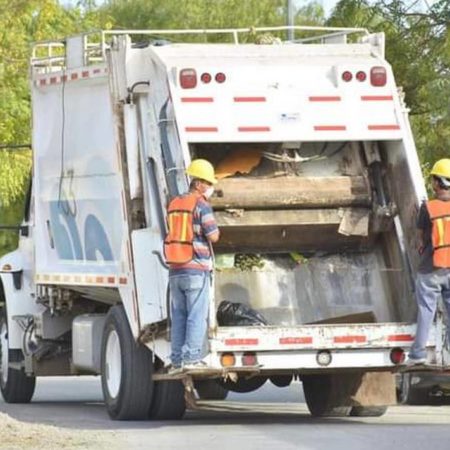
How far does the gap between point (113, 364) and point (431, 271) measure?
2.85 metres

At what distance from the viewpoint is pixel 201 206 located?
12797 mm

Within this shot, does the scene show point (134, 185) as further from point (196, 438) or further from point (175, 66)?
point (196, 438)

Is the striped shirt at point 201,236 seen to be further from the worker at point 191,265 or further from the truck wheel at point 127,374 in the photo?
the truck wheel at point 127,374

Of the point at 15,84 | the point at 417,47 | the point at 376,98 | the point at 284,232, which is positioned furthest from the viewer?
the point at 15,84

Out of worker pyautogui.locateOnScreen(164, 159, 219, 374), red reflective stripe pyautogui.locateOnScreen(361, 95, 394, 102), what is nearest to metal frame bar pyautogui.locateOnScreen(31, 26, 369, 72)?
red reflective stripe pyautogui.locateOnScreen(361, 95, 394, 102)

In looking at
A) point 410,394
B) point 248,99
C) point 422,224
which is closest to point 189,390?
point 422,224

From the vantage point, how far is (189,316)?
41.3ft

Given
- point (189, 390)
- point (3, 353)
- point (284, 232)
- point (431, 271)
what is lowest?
point (189, 390)

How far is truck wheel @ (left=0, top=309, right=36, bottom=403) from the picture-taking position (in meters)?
17.2

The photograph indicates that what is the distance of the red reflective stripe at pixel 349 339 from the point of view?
1289cm

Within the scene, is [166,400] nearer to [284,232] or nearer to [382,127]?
Result: [284,232]

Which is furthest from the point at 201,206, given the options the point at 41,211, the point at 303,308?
the point at 41,211

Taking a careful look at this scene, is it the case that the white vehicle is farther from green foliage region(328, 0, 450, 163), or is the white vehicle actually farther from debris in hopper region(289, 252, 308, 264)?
green foliage region(328, 0, 450, 163)

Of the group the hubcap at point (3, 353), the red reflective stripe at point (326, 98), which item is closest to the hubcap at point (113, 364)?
the red reflective stripe at point (326, 98)
